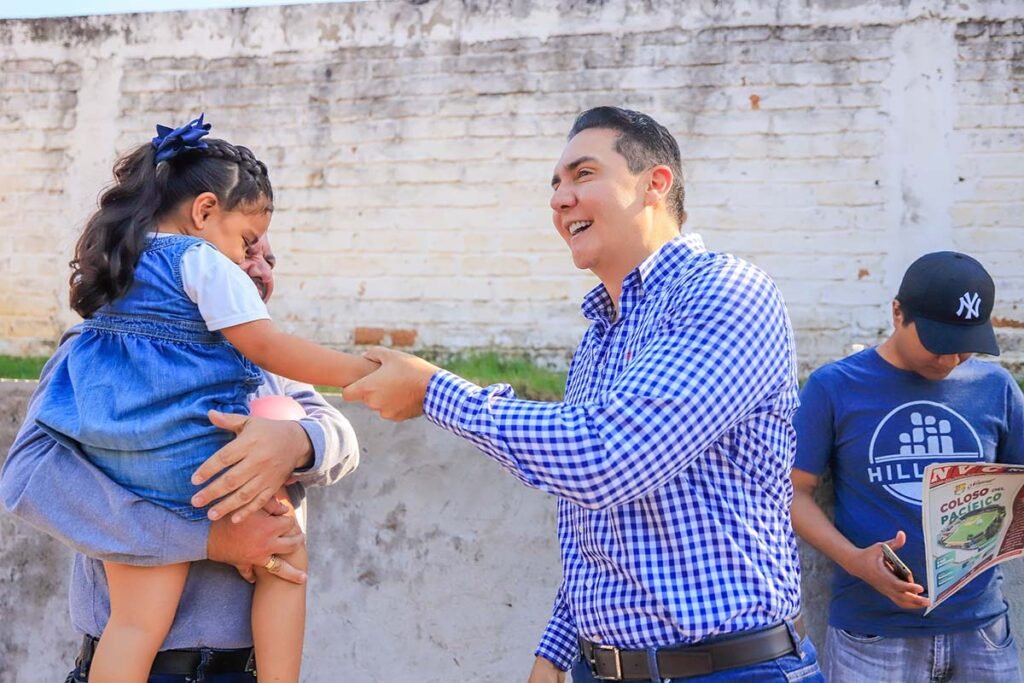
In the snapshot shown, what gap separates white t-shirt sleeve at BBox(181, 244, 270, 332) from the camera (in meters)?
2.42

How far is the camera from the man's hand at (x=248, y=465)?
2307 millimetres

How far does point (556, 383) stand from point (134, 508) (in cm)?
450

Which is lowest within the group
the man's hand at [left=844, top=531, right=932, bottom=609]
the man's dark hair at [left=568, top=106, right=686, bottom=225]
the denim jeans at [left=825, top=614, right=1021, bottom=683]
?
the denim jeans at [left=825, top=614, right=1021, bottom=683]

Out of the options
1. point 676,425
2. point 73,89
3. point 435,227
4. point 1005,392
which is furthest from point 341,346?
point 676,425

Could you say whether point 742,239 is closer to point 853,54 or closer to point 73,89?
point 853,54

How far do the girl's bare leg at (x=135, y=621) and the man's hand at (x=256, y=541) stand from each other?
0.35ft

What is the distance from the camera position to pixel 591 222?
2471 millimetres

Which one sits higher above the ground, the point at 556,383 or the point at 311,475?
the point at 311,475

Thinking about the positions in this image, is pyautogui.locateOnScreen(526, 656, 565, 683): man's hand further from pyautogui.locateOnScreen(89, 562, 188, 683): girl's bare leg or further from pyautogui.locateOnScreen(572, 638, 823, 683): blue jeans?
pyautogui.locateOnScreen(89, 562, 188, 683): girl's bare leg

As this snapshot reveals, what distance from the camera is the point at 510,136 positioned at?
7.23m

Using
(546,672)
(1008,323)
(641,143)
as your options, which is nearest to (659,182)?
(641,143)

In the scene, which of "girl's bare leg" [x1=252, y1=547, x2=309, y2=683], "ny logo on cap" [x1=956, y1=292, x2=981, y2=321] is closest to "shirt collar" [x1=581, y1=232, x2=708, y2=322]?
"girl's bare leg" [x1=252, y1=547, x2=309, y2=683]

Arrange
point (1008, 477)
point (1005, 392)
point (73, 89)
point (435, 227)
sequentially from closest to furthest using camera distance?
point (1008, 477), point (1005, 392), point (435, 227), point (73, 89)

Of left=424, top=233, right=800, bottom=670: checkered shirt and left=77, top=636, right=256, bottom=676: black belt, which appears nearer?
left=424, top=233, right=800, bottom=670: checkered shirt
